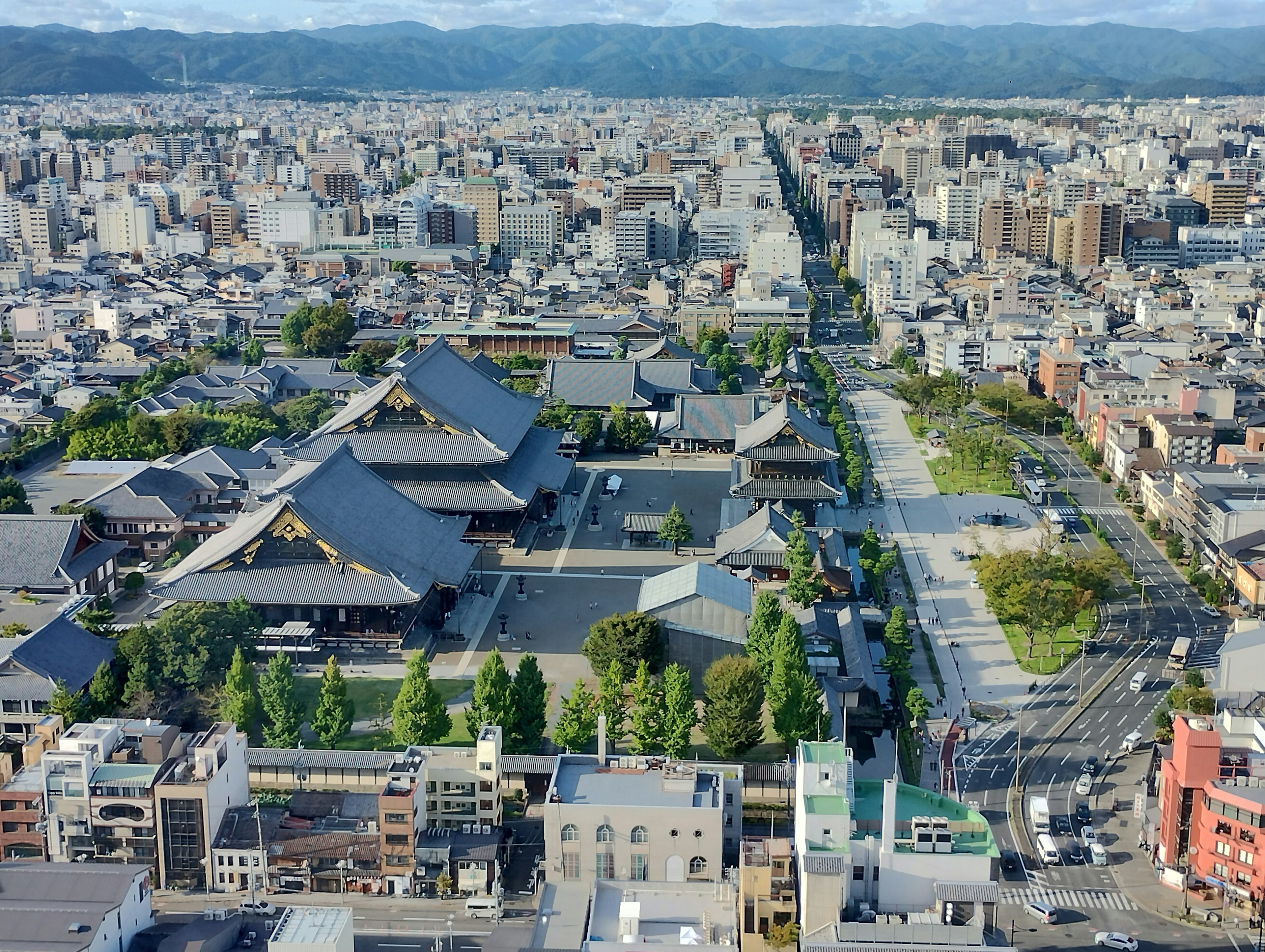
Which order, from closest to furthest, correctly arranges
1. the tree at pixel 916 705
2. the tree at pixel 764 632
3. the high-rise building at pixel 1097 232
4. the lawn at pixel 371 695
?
the lawn at pixel 371 695 < the tree at pixel 916 705 < the tree at pixel 764 632 < the high-rise building at pixel 1097 232

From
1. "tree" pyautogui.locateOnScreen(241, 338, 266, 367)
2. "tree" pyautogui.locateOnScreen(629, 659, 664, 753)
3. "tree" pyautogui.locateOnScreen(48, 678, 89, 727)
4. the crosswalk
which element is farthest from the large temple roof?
"tree" pyautogui.locateOnScreen(241, 338, 266, 367)

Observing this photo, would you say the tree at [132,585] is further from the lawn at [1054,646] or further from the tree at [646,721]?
the lawn at [1054,646]

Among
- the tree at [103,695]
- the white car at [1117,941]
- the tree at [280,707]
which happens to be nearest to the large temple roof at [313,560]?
the tree at [103,695]

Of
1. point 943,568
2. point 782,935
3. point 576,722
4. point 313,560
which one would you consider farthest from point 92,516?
point 782,935

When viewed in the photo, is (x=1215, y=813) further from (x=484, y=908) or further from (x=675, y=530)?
(x=675, y=530)

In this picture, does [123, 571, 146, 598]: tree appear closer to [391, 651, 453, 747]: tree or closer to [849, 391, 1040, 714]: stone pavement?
[391, 651, 453, 747]: tree

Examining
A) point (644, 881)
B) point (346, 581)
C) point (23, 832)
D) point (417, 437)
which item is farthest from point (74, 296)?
point (644, 881)

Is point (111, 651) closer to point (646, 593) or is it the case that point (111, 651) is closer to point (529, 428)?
point (646, 593)
